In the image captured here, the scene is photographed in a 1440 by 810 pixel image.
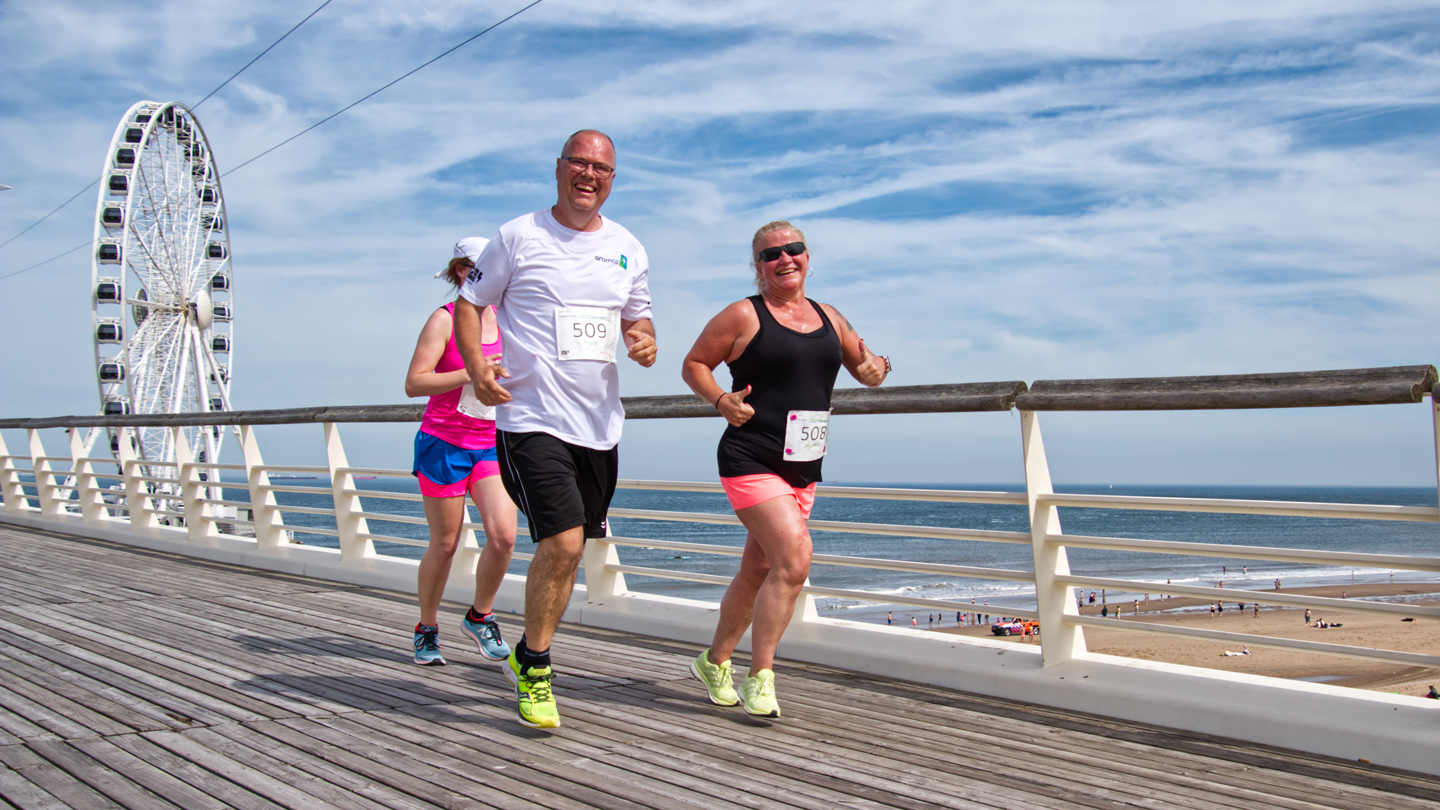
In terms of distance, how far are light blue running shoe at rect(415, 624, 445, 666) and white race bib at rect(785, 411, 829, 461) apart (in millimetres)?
1510

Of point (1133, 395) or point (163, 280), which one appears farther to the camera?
point (163, 280)

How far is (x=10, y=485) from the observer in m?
10.2

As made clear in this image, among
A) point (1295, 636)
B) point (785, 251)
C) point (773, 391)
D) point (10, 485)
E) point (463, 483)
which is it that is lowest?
point (1295, 636)

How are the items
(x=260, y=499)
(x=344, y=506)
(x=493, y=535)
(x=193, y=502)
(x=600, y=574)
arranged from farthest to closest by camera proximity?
(x=193, y=502) → (x=260, y=499) → (x=344, y=506) → (x=600, y=574) → (x=493, y=535)

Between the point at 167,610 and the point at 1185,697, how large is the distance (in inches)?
166

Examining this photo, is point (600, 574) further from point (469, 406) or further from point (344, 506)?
point (344, 506)

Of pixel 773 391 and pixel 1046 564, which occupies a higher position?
pixel 773 391

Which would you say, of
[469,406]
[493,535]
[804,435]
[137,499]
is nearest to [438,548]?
[493,535]

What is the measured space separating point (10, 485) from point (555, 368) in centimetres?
985

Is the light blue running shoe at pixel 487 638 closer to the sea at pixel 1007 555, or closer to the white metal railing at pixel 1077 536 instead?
the white metal railing at pixel 1077 536

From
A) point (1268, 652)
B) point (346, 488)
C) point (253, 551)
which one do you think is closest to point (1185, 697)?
point (346, 488)

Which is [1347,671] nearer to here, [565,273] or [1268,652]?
[1268,652]

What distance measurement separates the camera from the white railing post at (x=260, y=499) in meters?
6.58

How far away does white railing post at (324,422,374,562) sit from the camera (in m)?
5.89
